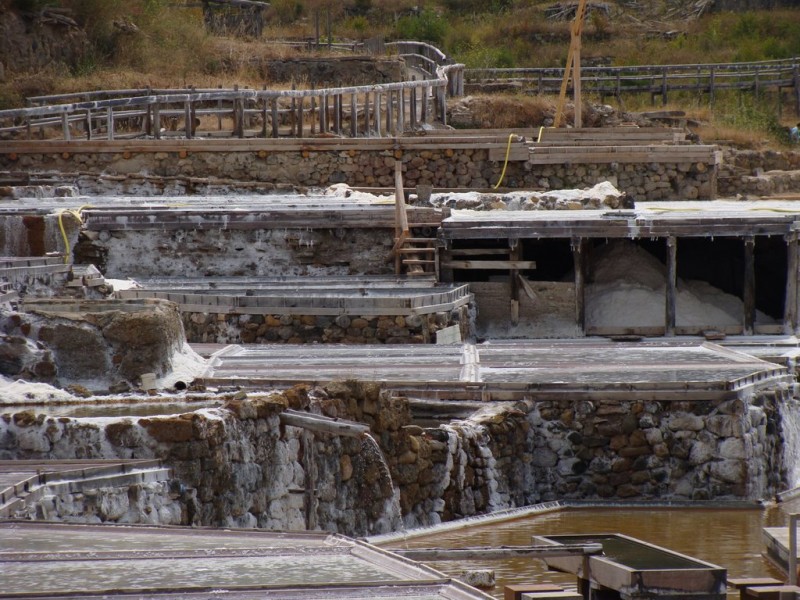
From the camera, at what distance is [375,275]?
22594mm

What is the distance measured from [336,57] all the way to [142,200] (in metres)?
17.5

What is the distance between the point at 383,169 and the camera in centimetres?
2925

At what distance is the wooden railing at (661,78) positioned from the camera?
4419 centimetres

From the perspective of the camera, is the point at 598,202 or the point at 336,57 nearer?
the point at 598,202

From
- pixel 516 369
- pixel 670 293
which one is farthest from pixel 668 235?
pixel 516 369

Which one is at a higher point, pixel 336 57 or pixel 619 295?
pixel 336 57

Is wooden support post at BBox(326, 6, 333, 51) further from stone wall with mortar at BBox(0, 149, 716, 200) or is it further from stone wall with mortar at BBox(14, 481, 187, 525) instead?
stone wall with mortar at BBox(14, 481, 187, 525)

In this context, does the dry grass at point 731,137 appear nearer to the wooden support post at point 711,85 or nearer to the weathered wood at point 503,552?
the wooden support post at point 711,85

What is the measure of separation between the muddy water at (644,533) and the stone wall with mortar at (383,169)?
43.9 feet

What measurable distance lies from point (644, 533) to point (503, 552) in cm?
526

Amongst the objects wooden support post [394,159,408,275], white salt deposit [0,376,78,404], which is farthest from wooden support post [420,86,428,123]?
white salt deposit [0,376,78,404]

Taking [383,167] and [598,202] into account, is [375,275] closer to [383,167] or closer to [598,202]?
[598,202]

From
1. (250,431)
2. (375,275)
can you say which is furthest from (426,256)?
Result: (250,431)

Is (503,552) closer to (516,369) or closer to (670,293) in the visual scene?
(516,369)
